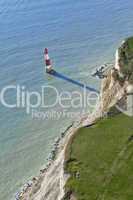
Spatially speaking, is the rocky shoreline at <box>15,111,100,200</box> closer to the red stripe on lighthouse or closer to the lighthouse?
the lighthouse

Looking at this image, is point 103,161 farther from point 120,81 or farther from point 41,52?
point 41,52

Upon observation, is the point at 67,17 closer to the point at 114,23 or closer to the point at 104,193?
the point at 114,23

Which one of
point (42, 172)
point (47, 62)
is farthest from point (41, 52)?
point (42, 172)

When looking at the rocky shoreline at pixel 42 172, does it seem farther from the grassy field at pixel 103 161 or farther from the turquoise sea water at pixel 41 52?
the grassy field at pixel 103 161

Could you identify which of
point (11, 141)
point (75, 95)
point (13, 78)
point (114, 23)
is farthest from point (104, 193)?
point (114, 23)

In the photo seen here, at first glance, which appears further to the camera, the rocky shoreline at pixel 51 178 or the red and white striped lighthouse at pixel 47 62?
the red and white striped lighthouse at pixel 47 62

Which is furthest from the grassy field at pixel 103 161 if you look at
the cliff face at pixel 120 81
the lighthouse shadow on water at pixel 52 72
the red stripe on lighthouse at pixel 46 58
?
the red stripe on lighthouse at pixel 46 58

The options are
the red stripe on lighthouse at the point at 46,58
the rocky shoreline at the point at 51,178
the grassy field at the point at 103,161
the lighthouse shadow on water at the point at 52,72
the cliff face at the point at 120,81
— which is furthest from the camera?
the red stripe on lighthouse at the point at 46,58
